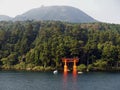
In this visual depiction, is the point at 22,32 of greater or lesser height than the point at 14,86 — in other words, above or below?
above

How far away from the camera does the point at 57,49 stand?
103750 mm

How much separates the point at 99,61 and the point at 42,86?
141ft

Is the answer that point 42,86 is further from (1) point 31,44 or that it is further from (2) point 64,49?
(1) point 31,44

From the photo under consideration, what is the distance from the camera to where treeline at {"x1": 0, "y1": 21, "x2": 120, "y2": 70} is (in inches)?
4048

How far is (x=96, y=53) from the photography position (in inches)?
4205

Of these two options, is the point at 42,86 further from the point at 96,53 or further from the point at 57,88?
the point at 96,53

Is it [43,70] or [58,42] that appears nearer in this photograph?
[43,70]

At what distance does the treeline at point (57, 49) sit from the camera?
10281 centimetres

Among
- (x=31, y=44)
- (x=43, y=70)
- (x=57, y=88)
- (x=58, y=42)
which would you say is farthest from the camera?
(x=31, y=44)

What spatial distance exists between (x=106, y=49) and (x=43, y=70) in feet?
63.3

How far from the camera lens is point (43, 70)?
101 meters

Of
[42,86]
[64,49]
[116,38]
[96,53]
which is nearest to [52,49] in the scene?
[64,49]

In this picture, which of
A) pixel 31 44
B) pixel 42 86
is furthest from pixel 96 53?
pixel 42 86

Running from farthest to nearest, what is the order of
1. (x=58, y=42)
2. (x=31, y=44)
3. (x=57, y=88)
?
(x=31, y=44) → (x=58, y=42) → (x=57, y=88)
